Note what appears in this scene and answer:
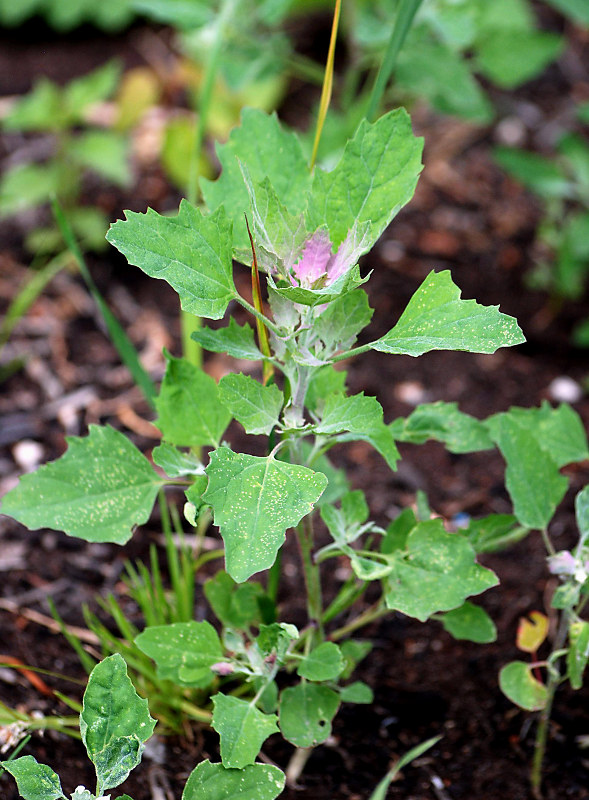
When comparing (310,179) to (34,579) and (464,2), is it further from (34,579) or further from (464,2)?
(464,2)

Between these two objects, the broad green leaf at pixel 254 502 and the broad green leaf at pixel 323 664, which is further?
the broad green leaf at pixel 323 664

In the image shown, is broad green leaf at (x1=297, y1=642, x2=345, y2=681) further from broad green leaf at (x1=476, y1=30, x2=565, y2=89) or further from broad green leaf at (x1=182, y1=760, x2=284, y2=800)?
broad green leaf at (x1=476, y1=30, x2=565, y2=89)

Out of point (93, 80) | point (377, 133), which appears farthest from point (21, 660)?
point (93, 80)

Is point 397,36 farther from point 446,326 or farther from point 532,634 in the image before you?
point 532,634

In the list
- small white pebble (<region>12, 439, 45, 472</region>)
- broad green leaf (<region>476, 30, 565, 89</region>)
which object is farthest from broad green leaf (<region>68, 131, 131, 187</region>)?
broad green leaf (<region>476, 30, 565, 89</region>)

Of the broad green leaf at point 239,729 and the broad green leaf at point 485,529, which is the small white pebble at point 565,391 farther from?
the broad green leaf at point 239,729

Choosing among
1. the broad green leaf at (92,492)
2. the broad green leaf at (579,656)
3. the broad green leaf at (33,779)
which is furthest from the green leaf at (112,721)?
the broad green leaf at (579,656)
